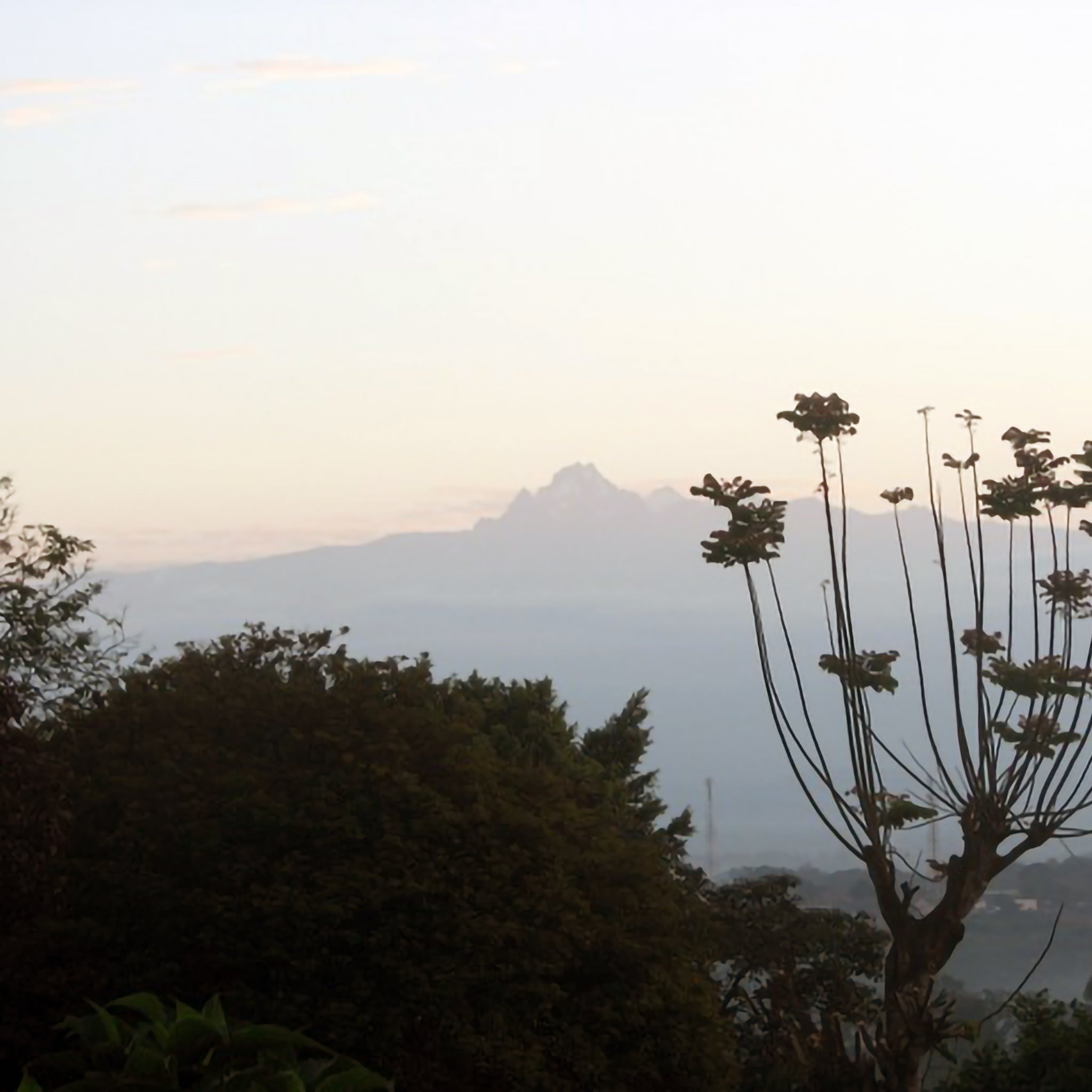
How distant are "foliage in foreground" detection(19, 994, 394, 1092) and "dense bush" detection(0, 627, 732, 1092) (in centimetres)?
937

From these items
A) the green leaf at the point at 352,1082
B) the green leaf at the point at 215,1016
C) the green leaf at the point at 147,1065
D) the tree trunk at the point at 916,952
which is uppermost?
the green leaf at the point at 215,1016

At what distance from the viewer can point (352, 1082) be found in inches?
383

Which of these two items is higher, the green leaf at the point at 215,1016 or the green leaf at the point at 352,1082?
the green leaf at the point at 215,1016

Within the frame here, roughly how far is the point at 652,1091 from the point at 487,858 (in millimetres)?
3355

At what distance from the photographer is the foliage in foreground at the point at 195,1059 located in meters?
9.33

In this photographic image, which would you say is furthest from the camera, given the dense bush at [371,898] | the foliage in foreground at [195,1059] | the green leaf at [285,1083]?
the dense bush at [371,898]

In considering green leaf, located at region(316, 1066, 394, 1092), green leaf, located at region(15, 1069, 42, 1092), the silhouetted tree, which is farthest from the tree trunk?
green leaf, located at region(15, 1069, 42, 1092)

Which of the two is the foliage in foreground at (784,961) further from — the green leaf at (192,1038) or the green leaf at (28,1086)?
the green leaf at (28,1086)

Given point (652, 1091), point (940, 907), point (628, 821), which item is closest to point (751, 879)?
point (628, 821)

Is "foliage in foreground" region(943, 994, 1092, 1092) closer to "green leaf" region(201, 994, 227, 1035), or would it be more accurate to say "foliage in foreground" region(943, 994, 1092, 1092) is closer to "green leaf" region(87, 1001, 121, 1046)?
"green leaf" region(201, 994, 227, 1035)

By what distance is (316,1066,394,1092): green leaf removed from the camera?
9625 millimetres

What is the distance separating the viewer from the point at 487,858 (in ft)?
67.5

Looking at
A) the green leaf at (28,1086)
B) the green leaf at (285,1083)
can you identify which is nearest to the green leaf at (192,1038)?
the green leaf at (285,1083)

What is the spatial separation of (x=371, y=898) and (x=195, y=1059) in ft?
32.9
